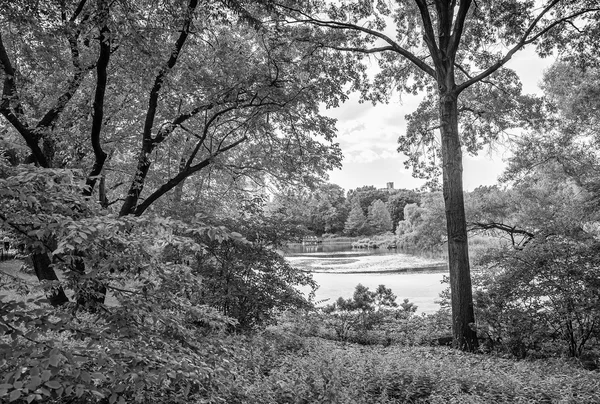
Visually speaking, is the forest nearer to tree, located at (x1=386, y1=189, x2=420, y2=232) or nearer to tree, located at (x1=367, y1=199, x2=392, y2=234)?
tree, located at (x1=367, y1=199, x2=392, y2=234)

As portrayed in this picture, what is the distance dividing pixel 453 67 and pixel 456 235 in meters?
3.04

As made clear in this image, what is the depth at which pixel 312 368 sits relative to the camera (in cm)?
383

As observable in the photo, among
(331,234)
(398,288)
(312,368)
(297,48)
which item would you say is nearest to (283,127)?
(297,48)

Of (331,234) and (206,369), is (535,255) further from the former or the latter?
(331,234)

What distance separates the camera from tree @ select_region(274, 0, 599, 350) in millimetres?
6480

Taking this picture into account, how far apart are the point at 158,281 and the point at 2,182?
98 centimetres

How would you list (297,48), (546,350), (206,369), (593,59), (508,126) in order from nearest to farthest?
1. (206,369)
2. (546,350)
3. (593,59)
4. (297,48)
5. (508,126)

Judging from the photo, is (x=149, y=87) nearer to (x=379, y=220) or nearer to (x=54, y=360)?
(x=54, y=360)

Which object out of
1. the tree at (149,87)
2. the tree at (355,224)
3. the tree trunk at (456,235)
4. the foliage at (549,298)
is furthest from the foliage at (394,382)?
the tree at (355,224)

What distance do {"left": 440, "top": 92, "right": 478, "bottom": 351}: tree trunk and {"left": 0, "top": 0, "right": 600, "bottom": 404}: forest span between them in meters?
0.04

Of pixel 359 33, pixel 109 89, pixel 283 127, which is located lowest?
pixel 283 127

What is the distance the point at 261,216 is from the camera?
6.49m

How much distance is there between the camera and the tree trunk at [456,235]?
6.28 meters

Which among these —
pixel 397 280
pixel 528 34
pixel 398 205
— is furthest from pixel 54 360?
pixel 398 205
